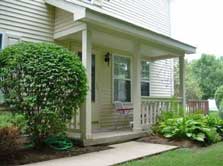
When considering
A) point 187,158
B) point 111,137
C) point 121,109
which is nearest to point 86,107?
point 111,137

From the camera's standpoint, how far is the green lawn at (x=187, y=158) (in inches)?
230

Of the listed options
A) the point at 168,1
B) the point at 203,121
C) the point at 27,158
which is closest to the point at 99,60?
the point at 203,121

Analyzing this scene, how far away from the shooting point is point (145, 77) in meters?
12.6

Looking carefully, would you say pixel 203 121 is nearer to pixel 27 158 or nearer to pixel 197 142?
pixel 197 142

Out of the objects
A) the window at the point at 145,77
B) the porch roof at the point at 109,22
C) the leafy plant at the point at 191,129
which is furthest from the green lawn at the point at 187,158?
the window at the point at 145,77

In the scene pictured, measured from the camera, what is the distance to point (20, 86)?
6.43 meters

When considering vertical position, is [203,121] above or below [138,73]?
below

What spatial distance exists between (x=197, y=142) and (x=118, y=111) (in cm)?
326

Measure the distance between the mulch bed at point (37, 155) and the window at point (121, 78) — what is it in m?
4.00

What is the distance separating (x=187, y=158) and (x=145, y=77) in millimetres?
6460

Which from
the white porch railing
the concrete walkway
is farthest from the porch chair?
the concrete walkway

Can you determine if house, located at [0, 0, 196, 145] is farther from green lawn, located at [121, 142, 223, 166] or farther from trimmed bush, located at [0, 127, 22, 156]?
trimmed bush, located at [0, 127, 22, 156]

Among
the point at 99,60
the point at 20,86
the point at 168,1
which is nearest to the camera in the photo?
the point at 20,86

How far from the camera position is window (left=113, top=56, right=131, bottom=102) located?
11.0 metres
